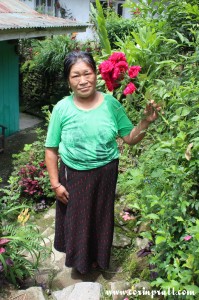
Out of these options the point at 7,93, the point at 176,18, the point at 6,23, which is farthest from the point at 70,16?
the point at 176,18

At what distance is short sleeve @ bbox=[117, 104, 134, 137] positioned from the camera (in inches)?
104

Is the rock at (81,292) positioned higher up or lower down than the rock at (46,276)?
higher up

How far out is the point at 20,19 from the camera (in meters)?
6.15

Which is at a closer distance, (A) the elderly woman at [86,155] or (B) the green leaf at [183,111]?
(B) the green leaf at [183,111]

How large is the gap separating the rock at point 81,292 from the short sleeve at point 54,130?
100 cm

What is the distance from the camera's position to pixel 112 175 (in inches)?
107

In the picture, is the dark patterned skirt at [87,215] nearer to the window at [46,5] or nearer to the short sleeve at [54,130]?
the short sleeve at [54,130]

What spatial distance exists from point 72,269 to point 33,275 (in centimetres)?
35

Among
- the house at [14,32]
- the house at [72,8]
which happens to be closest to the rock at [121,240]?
the house at [14,32]

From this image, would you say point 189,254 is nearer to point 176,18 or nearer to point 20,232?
point 20,232

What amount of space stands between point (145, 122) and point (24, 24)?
13.4ft

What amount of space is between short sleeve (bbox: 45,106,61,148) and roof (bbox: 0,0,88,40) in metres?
3.00

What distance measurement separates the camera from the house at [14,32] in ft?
19.0

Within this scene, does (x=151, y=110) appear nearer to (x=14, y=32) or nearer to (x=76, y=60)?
(x=76, y=60)
